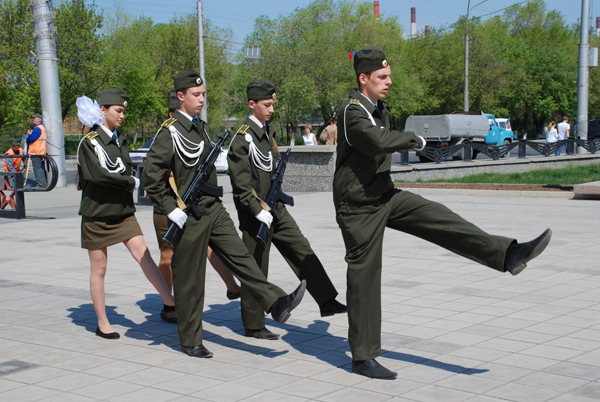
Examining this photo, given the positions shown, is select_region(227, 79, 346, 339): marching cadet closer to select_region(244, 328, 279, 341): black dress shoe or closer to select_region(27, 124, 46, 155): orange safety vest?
select_region(244, 328, 279, 341): black dress shoe

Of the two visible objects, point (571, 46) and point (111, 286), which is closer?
point (111, 286)

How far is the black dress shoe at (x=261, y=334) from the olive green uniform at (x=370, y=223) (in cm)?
99

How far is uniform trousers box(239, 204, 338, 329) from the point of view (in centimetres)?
489

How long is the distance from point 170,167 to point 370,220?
1389mm

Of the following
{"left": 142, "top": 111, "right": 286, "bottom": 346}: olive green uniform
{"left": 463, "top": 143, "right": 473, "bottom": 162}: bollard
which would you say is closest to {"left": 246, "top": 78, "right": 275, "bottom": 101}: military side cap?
{"left": 142, "top": 111, "right": 286, "bottom": 346}: olive green uniform

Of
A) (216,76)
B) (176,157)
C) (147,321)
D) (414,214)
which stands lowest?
(147,321)

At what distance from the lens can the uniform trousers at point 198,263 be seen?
4.50 meters

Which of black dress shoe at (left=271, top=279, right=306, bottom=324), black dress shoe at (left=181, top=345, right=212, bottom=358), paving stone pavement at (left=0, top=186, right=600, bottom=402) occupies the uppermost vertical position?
black dress shoe at (left=271, top=279, right=306, bottom=324)

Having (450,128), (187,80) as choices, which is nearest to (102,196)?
(187,80)

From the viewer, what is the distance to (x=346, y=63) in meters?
49.0

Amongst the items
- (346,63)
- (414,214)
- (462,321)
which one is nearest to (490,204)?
(462,321)

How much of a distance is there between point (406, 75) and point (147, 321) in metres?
49.7

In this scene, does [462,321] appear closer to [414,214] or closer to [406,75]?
[414,214]

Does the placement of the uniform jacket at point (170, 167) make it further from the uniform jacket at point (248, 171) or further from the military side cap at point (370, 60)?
the military side cap at point (370, 60)
